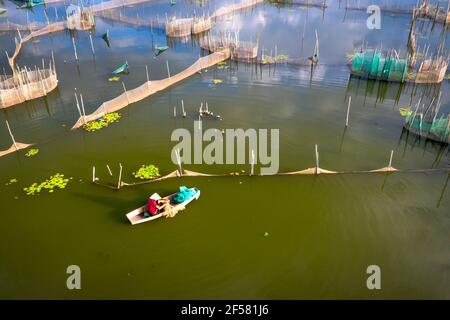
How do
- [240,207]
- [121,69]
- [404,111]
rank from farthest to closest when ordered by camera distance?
1. [121,69]
2. [404,111]
3. [240,207]

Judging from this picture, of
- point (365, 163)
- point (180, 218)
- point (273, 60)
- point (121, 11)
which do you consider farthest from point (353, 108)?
point (121, 11)

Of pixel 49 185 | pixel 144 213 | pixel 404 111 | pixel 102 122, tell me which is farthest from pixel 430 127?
pixel 49 185

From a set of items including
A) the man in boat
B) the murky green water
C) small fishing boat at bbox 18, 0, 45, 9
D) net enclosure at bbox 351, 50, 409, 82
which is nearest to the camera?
the murky green water

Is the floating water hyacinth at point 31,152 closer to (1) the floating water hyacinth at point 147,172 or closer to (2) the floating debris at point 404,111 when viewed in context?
(1) the floating water hyacinth at point 147,172

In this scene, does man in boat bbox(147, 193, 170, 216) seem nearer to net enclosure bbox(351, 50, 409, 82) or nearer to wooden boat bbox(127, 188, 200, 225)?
wooden boat bbox(127, 188, 200, 225)

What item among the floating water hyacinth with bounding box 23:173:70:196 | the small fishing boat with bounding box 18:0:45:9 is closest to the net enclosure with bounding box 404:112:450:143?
the floating water hyacinth with bounding box 23:173:70:196

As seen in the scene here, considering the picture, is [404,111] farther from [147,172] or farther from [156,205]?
[156,205]
